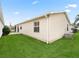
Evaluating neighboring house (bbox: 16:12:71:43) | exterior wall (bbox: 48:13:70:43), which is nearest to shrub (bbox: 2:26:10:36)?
neighboring house (bbox: 16:12:71:43)

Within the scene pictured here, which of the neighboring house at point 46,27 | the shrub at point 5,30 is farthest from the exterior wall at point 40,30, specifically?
the shrub at point 5,30

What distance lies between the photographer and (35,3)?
9.38 metres

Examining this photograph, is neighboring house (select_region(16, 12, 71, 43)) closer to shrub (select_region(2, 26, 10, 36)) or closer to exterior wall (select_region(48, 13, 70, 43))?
exterior wall (select_region(48, 13, 70, 43))

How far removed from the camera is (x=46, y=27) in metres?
9.99

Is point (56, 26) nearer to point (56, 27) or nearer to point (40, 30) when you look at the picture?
point (56, 27)

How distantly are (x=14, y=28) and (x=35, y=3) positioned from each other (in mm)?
5441

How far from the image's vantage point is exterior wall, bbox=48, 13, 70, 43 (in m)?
10.0

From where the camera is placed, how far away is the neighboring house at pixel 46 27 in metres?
9.93

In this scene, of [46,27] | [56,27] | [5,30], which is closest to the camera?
[46,27]

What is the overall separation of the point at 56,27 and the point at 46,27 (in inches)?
36.9

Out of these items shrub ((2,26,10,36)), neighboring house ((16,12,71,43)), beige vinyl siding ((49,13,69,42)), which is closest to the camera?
neighboring house ((16,12,71,43))

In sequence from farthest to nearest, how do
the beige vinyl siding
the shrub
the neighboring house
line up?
the shrub → the beige vinyl siding → the neighboring house

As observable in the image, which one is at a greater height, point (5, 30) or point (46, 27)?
point (46, 27)

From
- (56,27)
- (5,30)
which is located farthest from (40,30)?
(5,30)
